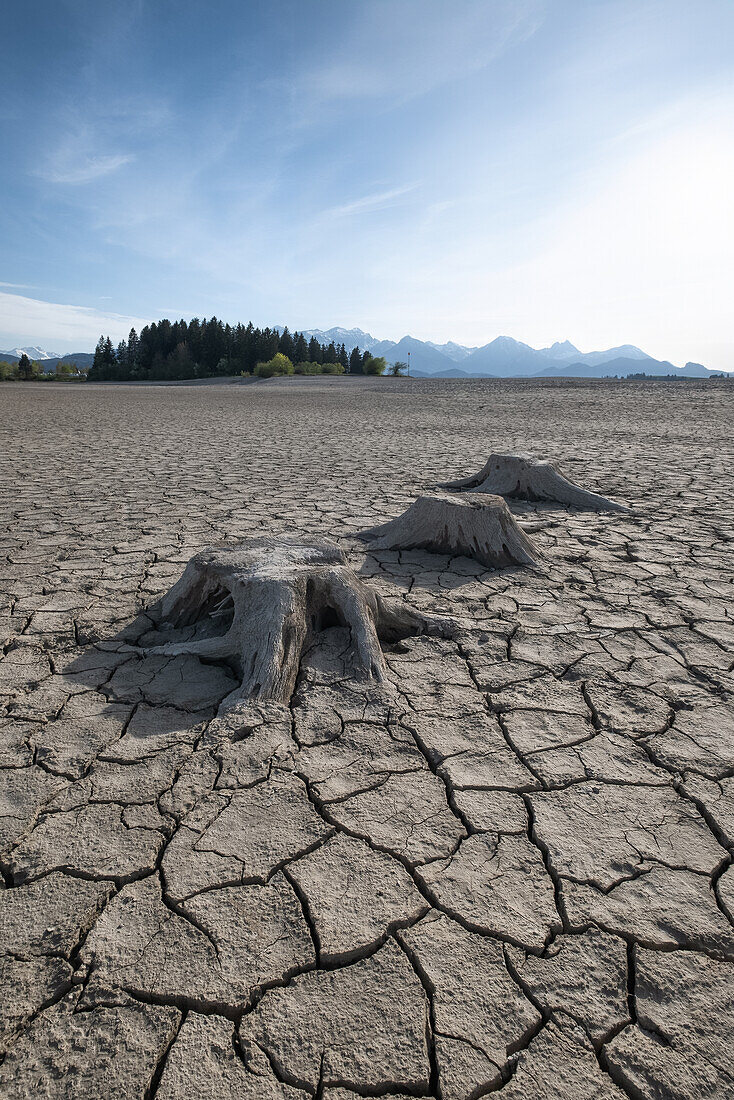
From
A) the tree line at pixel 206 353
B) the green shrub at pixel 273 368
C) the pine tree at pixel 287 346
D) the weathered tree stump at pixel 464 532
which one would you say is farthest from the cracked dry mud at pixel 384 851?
the pine tree at pixel 287 346

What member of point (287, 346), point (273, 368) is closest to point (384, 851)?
point (273, 368)

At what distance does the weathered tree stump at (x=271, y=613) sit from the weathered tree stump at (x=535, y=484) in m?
3.00

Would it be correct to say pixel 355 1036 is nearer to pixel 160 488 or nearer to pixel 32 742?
pixel 32 742

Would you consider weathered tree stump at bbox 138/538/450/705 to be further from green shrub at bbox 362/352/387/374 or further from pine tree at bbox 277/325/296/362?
pine tree at bbox 277/325/296/362

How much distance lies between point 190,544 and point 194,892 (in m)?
2.91

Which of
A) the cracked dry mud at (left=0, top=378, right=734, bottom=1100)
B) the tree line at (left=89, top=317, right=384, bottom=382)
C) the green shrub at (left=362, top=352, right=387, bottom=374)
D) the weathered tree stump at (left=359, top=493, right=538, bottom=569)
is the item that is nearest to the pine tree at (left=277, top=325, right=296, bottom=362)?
the tree line at (left=89, top=317, right=384, bottom=382)

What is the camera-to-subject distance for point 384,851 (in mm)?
1562

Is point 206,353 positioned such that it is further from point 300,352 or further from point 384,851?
point 384,851

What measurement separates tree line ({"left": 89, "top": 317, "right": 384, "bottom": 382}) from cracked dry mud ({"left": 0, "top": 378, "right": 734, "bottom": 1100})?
Result: 4606 centimetres

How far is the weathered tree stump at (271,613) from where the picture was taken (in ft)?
7.71

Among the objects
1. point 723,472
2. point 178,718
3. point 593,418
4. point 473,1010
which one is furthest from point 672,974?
point 593,418

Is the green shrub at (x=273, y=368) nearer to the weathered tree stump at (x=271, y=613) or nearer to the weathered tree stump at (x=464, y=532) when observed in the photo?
the weathered tree stump at (x=464, y=532)

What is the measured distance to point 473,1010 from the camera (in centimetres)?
118

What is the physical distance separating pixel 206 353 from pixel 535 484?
2030 inches
